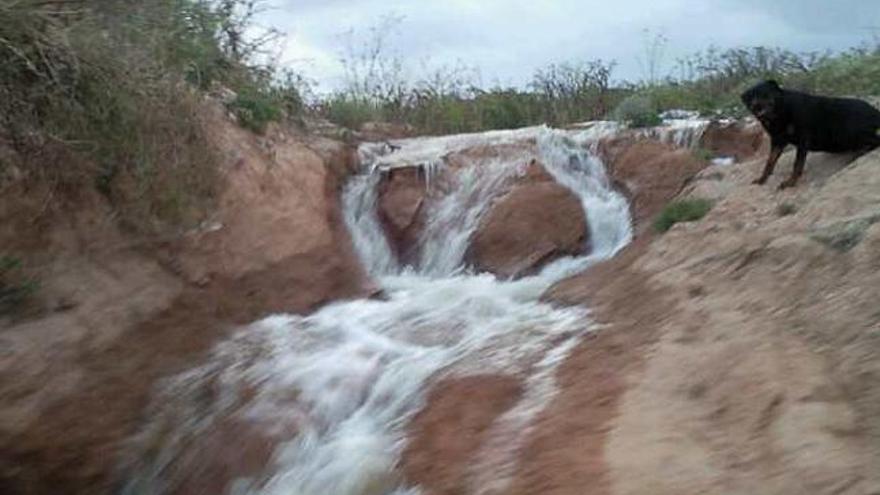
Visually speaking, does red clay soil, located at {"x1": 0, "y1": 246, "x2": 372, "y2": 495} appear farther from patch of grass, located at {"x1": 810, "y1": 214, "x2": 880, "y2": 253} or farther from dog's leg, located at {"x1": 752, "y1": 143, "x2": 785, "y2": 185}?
patch of grass, located at {"x1": 810, "y1": 214, "x2": 880, "y2": 253}

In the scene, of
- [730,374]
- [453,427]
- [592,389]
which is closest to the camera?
[730,374]

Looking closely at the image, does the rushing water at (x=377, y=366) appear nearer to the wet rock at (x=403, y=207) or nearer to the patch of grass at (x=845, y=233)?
the wet rock at (x=403, y=207)

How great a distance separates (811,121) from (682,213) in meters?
1.09

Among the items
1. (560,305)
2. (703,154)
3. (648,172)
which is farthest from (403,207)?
(560,305)

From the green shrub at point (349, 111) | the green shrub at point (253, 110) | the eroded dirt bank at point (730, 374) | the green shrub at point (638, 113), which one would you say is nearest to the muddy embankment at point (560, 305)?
the eroded dirt bank at point (730, 374)

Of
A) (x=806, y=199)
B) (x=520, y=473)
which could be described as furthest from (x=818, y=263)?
(x=520, y=473)

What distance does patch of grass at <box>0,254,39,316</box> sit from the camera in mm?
6727

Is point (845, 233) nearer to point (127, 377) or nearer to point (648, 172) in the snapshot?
point (648, 172)

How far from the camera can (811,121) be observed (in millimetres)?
7465

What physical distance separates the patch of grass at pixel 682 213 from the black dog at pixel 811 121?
56 centimetres

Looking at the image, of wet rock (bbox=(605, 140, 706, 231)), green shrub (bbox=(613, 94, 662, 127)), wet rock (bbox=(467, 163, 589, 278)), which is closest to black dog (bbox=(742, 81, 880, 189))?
wet rock (bbox=(605, 140, 706, 231))

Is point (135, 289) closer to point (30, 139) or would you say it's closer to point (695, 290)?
point (30, 139)

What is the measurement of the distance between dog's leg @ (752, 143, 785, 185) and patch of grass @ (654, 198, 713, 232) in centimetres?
42

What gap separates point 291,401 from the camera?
615 centimetres
